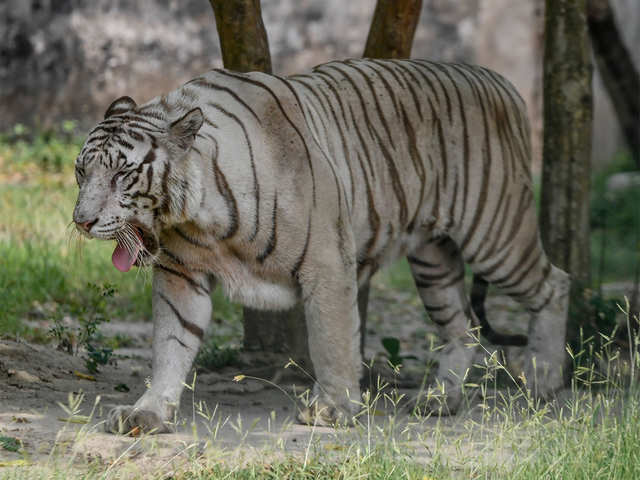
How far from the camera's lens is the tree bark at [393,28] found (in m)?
5.21

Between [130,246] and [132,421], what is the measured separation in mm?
666

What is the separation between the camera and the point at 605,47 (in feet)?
27.1

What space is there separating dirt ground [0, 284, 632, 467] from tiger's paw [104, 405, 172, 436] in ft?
0.17

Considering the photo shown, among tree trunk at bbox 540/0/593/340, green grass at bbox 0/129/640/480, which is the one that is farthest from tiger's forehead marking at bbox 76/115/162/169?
tree trunk at bbox 540/0/593/340

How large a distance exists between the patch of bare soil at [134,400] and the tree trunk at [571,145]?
1.09 metres

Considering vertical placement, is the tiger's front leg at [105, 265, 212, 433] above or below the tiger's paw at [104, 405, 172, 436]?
above

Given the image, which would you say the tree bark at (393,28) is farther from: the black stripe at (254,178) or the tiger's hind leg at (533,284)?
the black stripe at (254,178)

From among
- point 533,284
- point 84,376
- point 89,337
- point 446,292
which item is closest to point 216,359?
point 89,337

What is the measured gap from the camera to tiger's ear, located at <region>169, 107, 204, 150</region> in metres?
3.61

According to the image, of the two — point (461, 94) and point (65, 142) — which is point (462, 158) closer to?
point (461, 94)

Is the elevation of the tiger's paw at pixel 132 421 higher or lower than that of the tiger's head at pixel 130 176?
lower

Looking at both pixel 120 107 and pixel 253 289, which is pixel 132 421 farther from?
pixel 120 107

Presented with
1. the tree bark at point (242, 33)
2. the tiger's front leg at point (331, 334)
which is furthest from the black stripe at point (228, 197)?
the tree bark at point (242, 33)

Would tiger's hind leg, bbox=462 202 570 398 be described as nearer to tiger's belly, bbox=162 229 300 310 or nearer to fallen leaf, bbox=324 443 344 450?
tiger's belly, bbox=162 229 300 310
